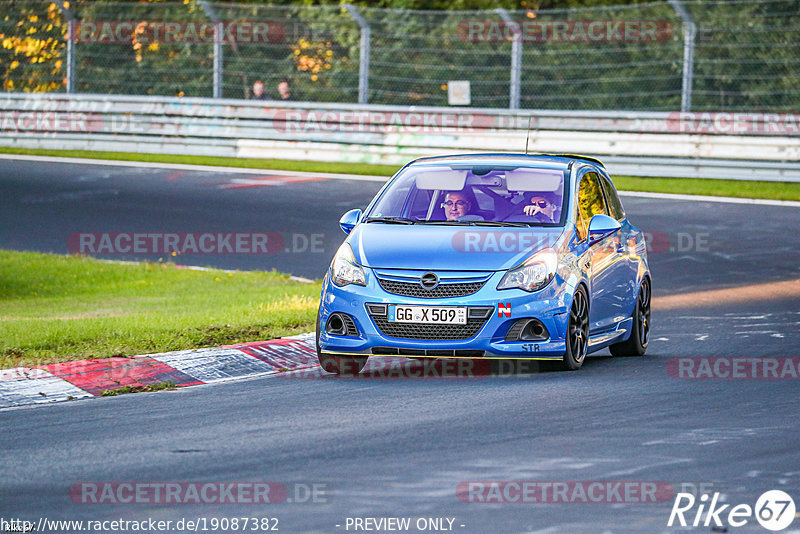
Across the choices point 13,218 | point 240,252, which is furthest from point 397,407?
point 13,218

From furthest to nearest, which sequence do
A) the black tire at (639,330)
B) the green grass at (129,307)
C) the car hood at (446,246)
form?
the black tire at (639,330) → the green grass at (129,307) → the car hood at (446,246)

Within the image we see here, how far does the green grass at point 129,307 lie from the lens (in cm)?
1088

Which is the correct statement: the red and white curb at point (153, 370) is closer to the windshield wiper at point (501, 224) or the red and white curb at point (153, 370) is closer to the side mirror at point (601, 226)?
the windshield wiper at point (501, 224)

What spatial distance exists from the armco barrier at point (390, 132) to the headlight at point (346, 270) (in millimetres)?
14447

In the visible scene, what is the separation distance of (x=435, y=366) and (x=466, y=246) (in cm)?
132

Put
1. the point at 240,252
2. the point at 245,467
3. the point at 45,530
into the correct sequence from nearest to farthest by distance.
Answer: the point at 45,530
the point at 245,467
the point at 240,252

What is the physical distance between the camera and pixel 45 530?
18.9ft

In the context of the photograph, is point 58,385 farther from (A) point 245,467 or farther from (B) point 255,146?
(B) point 255,146

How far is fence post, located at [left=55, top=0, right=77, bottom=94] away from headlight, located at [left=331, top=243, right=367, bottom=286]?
19372 mm

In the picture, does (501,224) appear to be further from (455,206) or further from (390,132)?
(390,132)

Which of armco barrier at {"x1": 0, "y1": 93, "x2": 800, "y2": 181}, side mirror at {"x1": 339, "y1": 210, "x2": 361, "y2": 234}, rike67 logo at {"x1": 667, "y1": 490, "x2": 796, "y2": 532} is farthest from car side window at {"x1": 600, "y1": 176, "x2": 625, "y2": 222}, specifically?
armco barrier at {"x1": 0, "y1": 93, "x2": 800, "y2": 181}

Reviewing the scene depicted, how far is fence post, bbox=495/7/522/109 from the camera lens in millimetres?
24656

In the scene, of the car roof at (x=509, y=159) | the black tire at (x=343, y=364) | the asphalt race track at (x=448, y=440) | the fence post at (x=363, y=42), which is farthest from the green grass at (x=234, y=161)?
the black tire at (x=343, y=364)

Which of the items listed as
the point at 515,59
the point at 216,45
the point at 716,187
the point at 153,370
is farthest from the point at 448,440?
the point at 216,45
